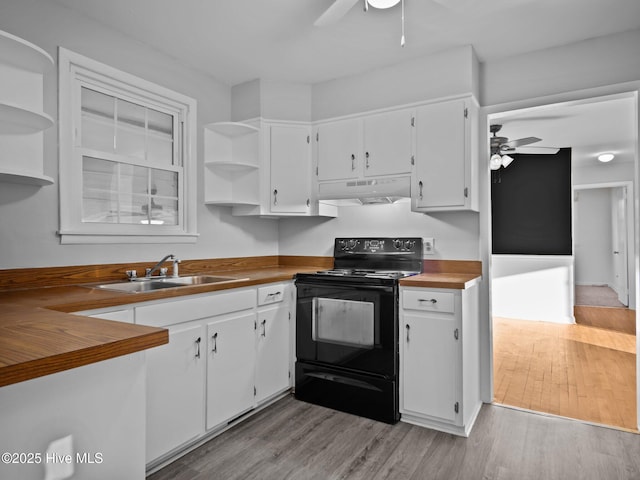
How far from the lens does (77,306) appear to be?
165 cm

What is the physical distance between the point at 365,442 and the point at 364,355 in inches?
20.1

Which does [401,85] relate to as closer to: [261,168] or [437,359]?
[261,168]

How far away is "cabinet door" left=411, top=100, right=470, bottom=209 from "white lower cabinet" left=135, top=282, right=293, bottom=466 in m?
1.20

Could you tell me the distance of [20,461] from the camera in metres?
0.87

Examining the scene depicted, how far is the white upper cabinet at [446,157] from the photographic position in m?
2.69

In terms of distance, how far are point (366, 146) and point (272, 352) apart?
65.3 inches

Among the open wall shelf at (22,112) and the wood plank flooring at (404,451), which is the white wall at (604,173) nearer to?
the wood plank flooring at (404,451)

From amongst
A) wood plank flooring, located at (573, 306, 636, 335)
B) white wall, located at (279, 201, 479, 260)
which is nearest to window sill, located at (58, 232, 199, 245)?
white wall, located at (279, 201, 479, 260)

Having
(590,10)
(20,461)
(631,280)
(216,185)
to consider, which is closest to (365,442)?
(20,461)

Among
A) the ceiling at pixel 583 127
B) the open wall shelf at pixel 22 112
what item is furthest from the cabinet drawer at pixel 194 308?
the ceiling at pixel 583 127

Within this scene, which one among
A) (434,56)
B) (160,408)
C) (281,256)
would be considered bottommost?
(160,408)

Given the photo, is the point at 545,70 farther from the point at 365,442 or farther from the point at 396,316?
the point at 365,442

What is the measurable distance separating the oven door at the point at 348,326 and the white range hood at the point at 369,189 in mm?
730

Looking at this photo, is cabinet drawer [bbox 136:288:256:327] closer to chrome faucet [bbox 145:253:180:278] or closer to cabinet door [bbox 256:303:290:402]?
cabinet door [bbox 256:303:290:402]
